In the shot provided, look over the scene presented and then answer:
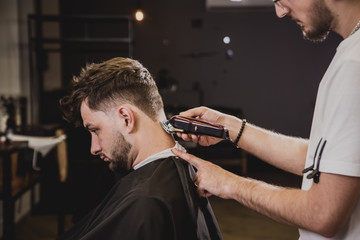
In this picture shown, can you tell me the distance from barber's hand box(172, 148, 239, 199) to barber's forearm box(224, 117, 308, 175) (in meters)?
0.36

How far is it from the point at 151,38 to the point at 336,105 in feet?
17.8

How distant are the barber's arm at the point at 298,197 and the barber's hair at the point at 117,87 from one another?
32cm

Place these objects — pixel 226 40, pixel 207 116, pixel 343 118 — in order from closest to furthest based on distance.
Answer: pixel 343 118 < pixel 207 116 < pixel 226 40

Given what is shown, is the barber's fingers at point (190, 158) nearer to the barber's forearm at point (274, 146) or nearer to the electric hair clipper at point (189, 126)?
the electric hair clipper at point (189, 126)

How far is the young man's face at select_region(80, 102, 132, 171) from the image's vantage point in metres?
1.33

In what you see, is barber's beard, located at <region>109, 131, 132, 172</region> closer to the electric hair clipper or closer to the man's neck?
the man's neck

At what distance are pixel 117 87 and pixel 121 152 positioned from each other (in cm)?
24

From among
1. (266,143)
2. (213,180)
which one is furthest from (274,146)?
(213,180)

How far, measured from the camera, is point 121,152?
4.39ft

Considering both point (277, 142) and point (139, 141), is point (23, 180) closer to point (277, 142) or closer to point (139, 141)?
point (139, 141)

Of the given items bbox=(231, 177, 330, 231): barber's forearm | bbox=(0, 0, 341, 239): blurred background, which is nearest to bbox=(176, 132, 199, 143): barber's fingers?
bbox=(231, 177, 330, 231): barber's forearm

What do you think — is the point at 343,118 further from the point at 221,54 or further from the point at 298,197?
the point at 221,54

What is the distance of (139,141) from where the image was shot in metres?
1.30

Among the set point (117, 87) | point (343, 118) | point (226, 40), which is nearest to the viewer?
point (343, 118)
